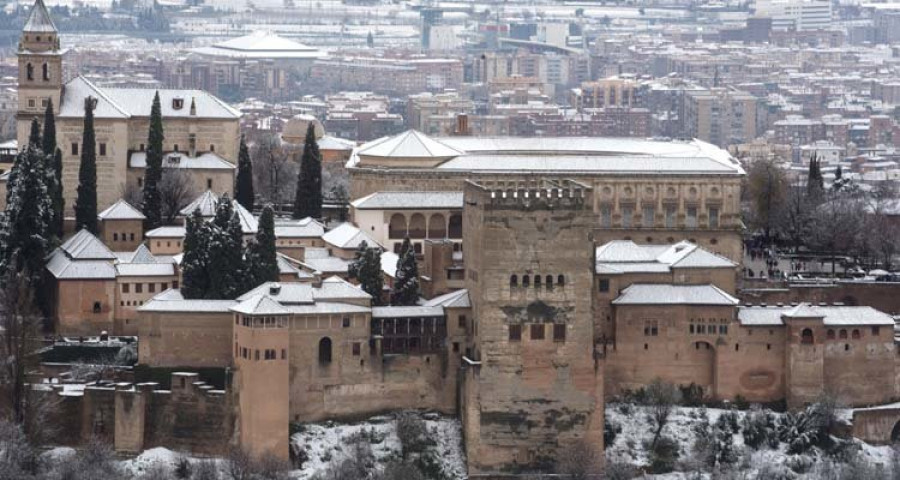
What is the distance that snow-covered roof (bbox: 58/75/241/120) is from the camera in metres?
83.6

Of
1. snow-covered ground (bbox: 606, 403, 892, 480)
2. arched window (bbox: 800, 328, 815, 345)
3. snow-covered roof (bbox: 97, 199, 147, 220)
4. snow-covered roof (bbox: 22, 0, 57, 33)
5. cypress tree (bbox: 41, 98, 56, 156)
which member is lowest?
snow-covered ground (bbox: 606, 403, 892, 480)

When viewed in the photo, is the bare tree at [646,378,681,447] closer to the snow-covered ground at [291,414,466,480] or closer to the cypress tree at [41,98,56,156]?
the snow-covered ground at [291,414,466,480]

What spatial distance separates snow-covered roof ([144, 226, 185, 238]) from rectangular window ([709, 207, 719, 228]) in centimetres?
1399

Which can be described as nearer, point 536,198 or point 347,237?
point 536,198

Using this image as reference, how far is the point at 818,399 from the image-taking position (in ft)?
232

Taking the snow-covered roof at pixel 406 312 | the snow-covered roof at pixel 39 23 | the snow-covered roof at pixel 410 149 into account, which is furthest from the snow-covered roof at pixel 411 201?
the snow-covered roof at pixel 39 23

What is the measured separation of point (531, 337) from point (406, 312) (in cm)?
309

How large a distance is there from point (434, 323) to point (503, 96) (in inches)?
4778

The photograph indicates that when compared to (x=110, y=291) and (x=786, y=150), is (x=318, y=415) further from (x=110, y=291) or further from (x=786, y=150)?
(x=786, y=150)

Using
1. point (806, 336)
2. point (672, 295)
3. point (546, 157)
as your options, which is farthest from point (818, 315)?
point (546, 157)

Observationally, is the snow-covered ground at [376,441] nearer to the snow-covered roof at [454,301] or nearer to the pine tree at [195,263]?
the snow-covered roof at [454,301]

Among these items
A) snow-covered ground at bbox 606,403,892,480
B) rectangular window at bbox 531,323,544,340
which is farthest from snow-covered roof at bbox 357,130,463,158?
rectangular window at bbox 531,323,544,340

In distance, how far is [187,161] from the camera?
8438 cm

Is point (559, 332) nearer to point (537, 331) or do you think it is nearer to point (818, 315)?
point (537, 331)
